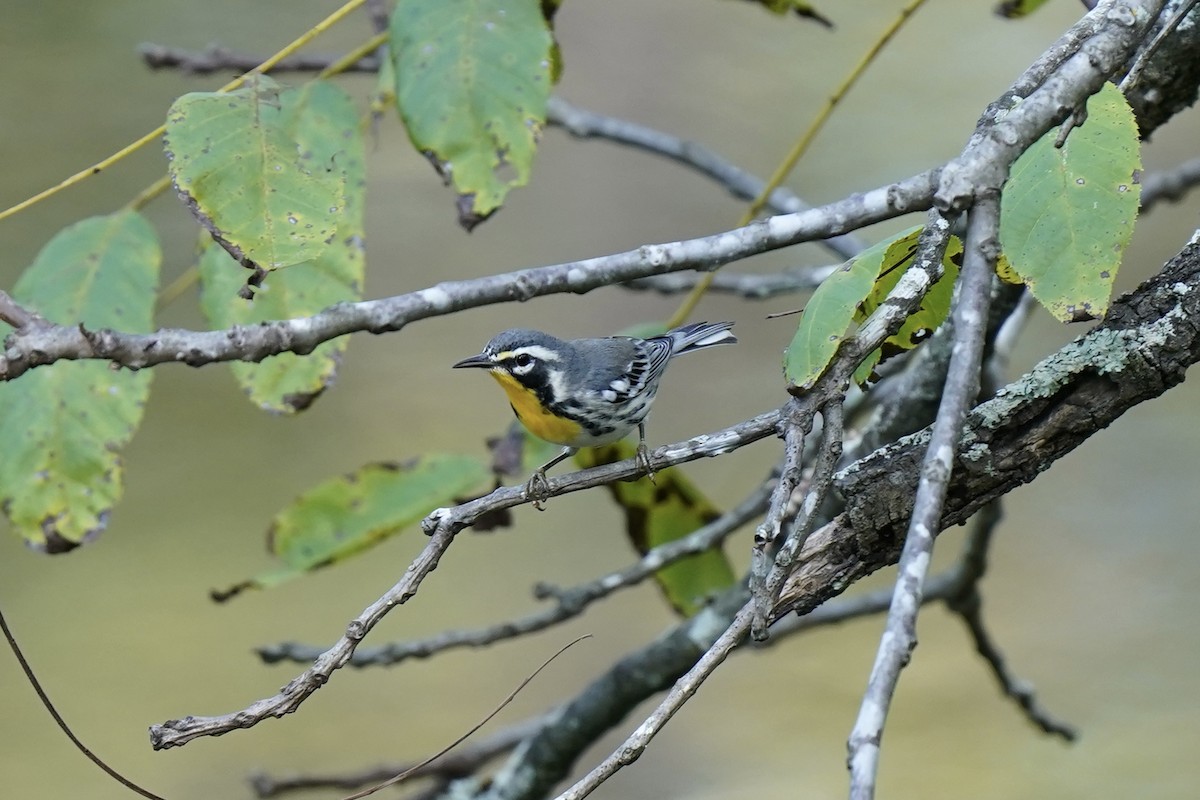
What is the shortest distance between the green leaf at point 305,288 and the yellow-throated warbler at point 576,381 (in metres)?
0.63

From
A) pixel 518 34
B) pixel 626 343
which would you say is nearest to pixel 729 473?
pixel 626 343

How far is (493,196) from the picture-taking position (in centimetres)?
143

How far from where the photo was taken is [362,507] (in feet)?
6.50

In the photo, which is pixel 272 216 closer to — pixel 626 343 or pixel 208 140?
pixel 208 140

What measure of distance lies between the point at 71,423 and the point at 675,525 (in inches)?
45.9

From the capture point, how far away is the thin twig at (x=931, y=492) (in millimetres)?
764

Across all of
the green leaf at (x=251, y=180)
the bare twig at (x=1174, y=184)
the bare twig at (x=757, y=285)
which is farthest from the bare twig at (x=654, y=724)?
the bare twig at (x=1174, y=184)

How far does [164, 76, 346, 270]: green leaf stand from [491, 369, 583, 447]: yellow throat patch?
0.92 metres

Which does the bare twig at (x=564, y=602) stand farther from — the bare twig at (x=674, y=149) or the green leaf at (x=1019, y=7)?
the green leaf at (x=1019, y=7)

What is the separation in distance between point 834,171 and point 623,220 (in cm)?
93

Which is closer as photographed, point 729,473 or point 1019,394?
point 1019,394

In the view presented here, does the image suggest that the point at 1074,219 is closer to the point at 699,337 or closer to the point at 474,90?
the point at 474,90

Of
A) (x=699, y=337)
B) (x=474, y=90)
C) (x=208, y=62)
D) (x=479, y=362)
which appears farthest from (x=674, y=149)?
(x=474, y=90)

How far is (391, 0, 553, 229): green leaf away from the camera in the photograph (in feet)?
4.73
